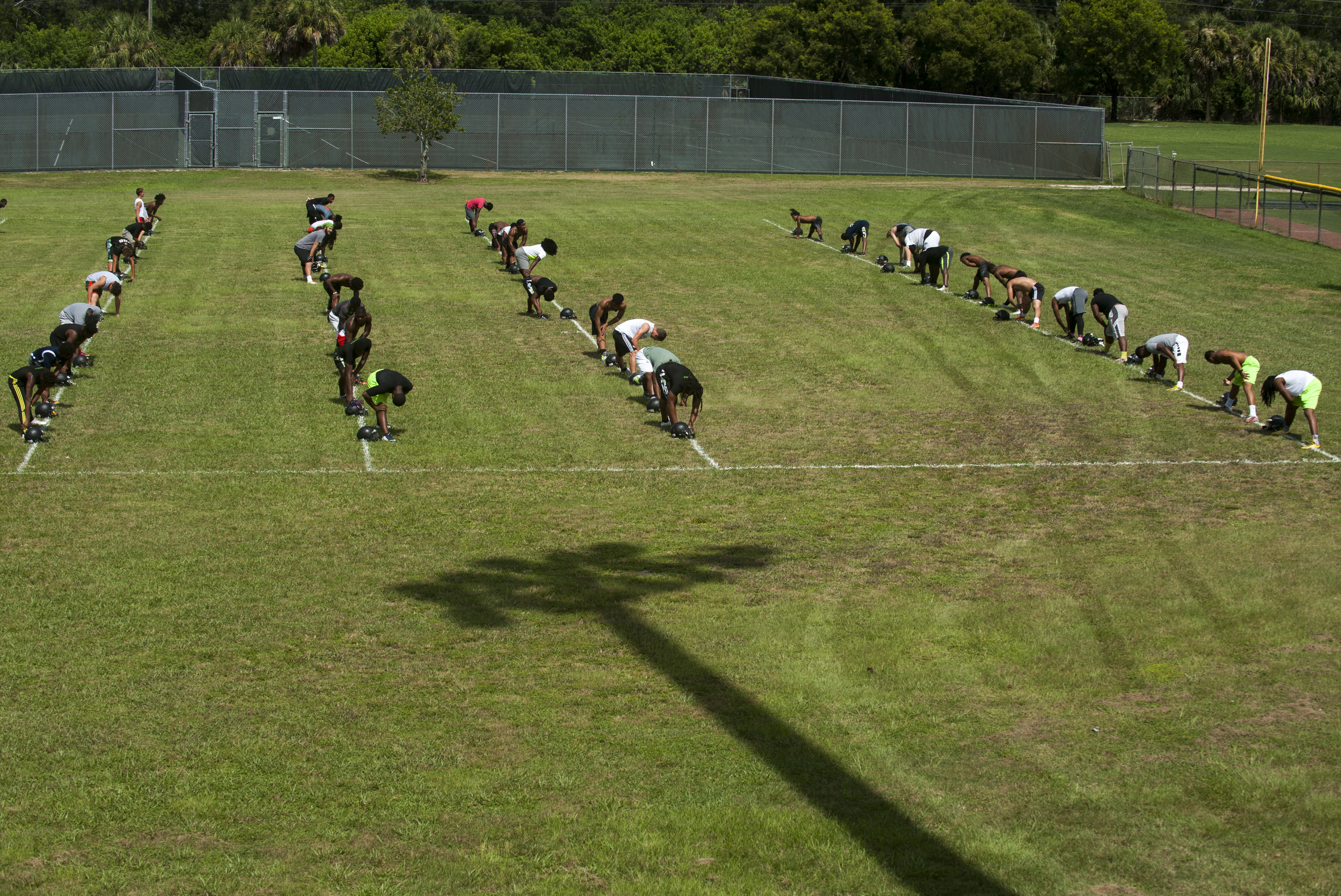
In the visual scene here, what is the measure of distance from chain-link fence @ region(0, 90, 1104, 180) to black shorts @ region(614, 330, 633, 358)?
3428 centimetres

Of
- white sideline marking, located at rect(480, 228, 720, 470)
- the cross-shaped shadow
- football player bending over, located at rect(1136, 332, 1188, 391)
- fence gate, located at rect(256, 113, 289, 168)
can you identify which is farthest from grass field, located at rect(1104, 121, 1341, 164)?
the cross-shaped shadow

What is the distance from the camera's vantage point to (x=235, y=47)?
3191 inches

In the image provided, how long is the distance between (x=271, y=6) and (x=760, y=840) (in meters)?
83.1

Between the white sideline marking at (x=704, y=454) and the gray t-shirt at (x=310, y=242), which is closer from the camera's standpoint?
the white sideline marking at (x=704, y=454)

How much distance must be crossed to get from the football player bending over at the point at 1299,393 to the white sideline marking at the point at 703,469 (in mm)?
858

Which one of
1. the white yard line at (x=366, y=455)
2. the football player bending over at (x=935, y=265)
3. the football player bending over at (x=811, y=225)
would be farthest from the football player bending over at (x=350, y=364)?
the football player bending over at (x=811, y=225)

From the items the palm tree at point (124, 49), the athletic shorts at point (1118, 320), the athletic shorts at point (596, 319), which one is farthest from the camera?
the palm tree at point (124, 49)

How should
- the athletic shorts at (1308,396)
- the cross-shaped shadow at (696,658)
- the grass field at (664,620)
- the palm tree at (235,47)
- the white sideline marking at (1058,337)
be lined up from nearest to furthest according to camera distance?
the cross-shaped shadow at (696,658), the grass field at (664,620), the athletic shorts at (1308,396), the white sideline marking at (1058,337), the palm tree at (235,47)

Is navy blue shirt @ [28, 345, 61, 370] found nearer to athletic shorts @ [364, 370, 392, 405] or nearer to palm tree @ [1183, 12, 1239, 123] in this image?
athletic shorts @ [364, 370, 392, 405]

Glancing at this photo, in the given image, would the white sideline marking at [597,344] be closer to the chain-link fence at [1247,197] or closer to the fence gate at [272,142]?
the fence gate at [272,142]

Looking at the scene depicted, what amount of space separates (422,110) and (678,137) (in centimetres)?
1251

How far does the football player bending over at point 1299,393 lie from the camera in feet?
71.6

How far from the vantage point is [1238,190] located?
1918 inches

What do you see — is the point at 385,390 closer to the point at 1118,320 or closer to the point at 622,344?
the point at 622,344
